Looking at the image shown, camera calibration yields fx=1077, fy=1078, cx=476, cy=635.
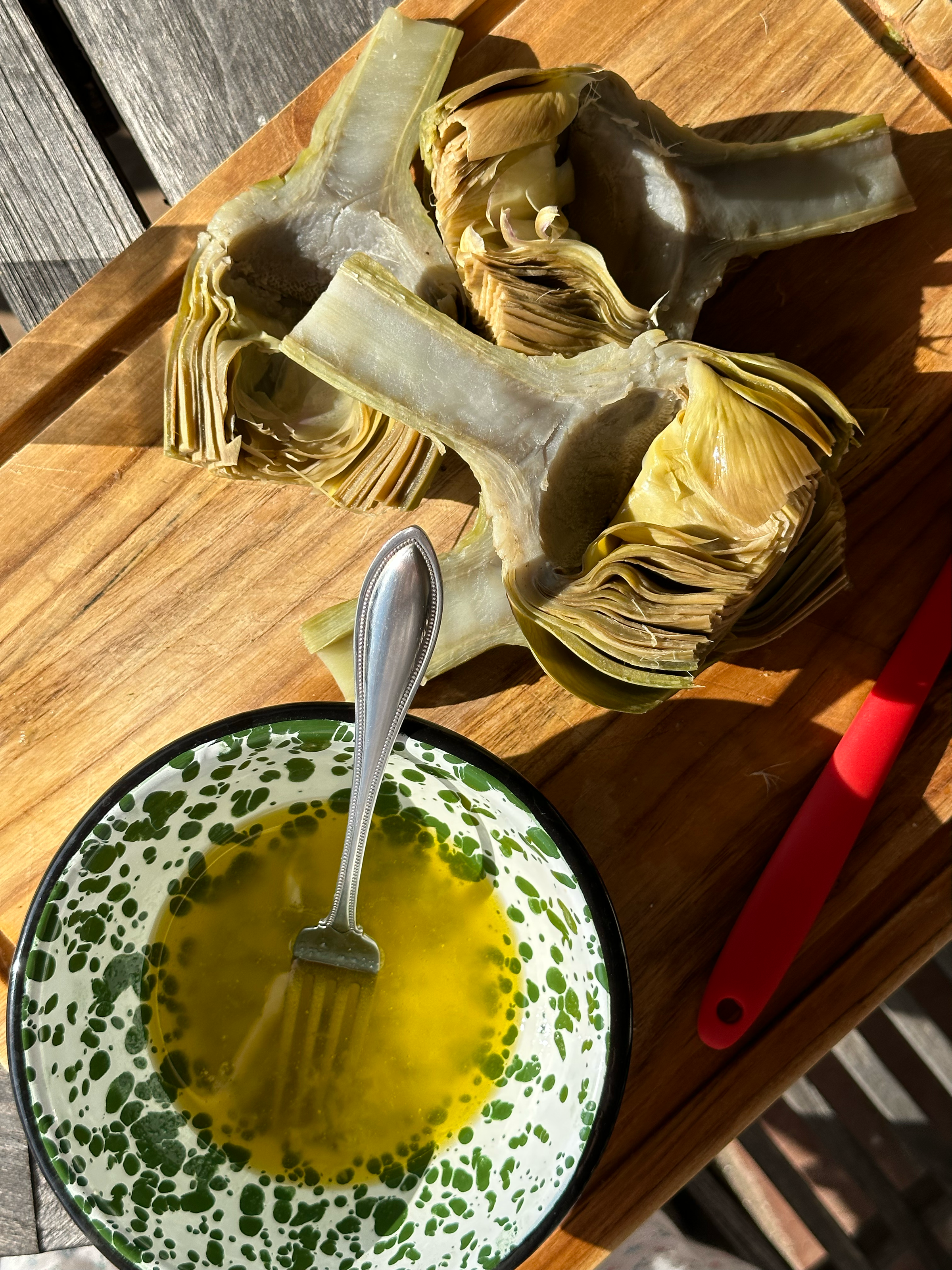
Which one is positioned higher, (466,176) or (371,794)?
(466,176)

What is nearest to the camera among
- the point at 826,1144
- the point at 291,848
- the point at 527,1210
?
the point at 527,1210

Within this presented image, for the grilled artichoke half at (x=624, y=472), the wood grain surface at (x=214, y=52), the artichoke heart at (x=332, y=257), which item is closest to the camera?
the grilled artichoke half at (x=624, y=472)

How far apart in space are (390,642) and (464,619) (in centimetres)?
12

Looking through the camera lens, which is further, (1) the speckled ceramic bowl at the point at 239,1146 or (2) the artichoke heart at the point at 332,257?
(2) the artichoke heart at the point at 332,257

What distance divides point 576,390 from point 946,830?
546 mm

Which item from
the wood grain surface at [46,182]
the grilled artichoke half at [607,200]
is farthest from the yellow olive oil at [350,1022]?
the wood grain surface at [46,182]

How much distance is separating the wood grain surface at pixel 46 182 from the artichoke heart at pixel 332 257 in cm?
26

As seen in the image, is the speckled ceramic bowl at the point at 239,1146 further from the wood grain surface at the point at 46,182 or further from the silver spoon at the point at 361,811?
the wood grain surface at the point at 46,182

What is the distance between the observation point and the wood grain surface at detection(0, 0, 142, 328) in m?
1.16

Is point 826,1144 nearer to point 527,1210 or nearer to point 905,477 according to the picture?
point 527,1210

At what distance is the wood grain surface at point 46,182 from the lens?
1.16m

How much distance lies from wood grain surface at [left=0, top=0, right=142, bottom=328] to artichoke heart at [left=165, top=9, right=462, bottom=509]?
0.26m

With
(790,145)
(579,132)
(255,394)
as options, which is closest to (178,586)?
(255,394)

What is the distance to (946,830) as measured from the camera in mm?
1022
